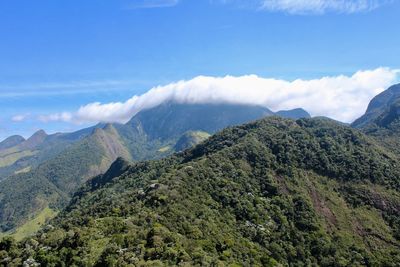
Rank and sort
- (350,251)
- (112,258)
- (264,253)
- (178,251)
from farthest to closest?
(350,251)
(264,253)
(178,251)
(112,258)

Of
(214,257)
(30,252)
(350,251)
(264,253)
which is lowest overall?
(350,251)

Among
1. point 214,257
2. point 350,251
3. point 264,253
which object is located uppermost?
point 214,257

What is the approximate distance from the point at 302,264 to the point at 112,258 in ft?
309

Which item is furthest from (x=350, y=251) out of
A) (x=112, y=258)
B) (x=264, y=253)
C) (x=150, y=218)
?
(x=112, y=258)

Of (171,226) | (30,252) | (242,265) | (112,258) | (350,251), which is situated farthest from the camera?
(350,251)

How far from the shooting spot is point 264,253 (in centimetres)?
17038

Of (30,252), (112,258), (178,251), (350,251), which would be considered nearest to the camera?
(112,258)

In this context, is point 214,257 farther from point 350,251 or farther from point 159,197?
point 350,251

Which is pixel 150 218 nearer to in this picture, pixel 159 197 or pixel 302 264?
pixel 159 197

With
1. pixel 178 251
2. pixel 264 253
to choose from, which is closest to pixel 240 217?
pixel 264 253

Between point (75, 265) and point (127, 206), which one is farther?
point (127, 206)

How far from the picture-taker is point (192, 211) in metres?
176

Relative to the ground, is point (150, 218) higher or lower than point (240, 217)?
higher

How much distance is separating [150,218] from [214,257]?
30739 millimetres
